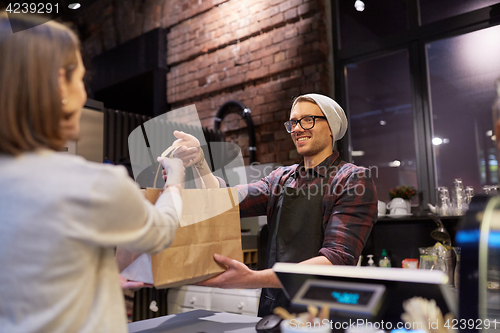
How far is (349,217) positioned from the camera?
1389mm

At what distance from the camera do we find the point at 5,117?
25.2 inches

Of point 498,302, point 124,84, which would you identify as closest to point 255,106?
point 124,84

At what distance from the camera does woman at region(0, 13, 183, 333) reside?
2.04 feet

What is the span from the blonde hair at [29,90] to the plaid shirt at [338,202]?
3.10ft

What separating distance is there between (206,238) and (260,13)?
124 inches

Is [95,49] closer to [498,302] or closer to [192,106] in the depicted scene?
[192,106]

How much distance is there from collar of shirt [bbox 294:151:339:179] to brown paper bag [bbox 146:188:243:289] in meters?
0.45

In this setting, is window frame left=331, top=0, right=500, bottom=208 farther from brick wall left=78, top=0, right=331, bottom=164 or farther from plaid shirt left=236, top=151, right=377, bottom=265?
plaid shirt left=236, top=151, right=377, bottom=265

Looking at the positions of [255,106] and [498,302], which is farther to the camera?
[255,106]

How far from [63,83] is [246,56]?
3337mm

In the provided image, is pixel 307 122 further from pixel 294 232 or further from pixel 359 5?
pixel 359 5

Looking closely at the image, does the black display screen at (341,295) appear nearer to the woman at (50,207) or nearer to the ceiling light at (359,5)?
the woman at (50,207)

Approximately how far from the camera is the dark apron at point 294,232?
4.88 ft

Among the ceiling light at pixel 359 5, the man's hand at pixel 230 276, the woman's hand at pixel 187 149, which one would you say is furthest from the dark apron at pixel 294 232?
the ceiling light at pixel 359 5
